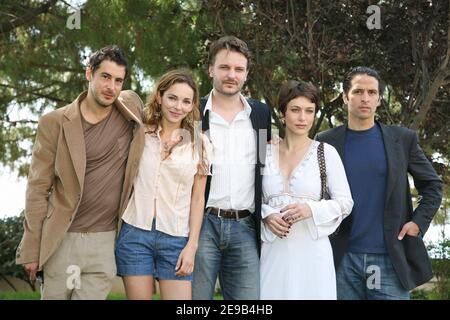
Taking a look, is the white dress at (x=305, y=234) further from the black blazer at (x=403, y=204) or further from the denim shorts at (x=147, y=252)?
the denim shorts at (x=147, y=252)

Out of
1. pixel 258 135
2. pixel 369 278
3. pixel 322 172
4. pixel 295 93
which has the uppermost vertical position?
pixel 295 93

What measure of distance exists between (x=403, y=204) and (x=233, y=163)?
976 millimetres

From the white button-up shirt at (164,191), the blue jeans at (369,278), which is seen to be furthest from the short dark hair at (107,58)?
the blue jeans at (369,278)

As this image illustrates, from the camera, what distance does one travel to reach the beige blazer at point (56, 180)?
3.57 meters

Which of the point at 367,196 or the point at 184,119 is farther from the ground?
the point at 184,119

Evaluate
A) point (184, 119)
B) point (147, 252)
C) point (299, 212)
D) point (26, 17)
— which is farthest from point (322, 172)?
point (26, 17)

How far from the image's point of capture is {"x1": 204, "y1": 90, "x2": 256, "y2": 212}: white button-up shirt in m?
3.78

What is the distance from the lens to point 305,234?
371 cm

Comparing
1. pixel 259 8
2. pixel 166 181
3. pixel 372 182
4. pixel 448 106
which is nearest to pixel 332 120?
pixel 448 106

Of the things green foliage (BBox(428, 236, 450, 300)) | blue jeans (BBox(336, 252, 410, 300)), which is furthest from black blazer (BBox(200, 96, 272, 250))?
green foliage (BBox(428, 236, 450, 300))

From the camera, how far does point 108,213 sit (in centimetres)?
364

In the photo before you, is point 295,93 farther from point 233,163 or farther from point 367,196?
point 367,196

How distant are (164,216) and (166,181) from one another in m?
0.18
